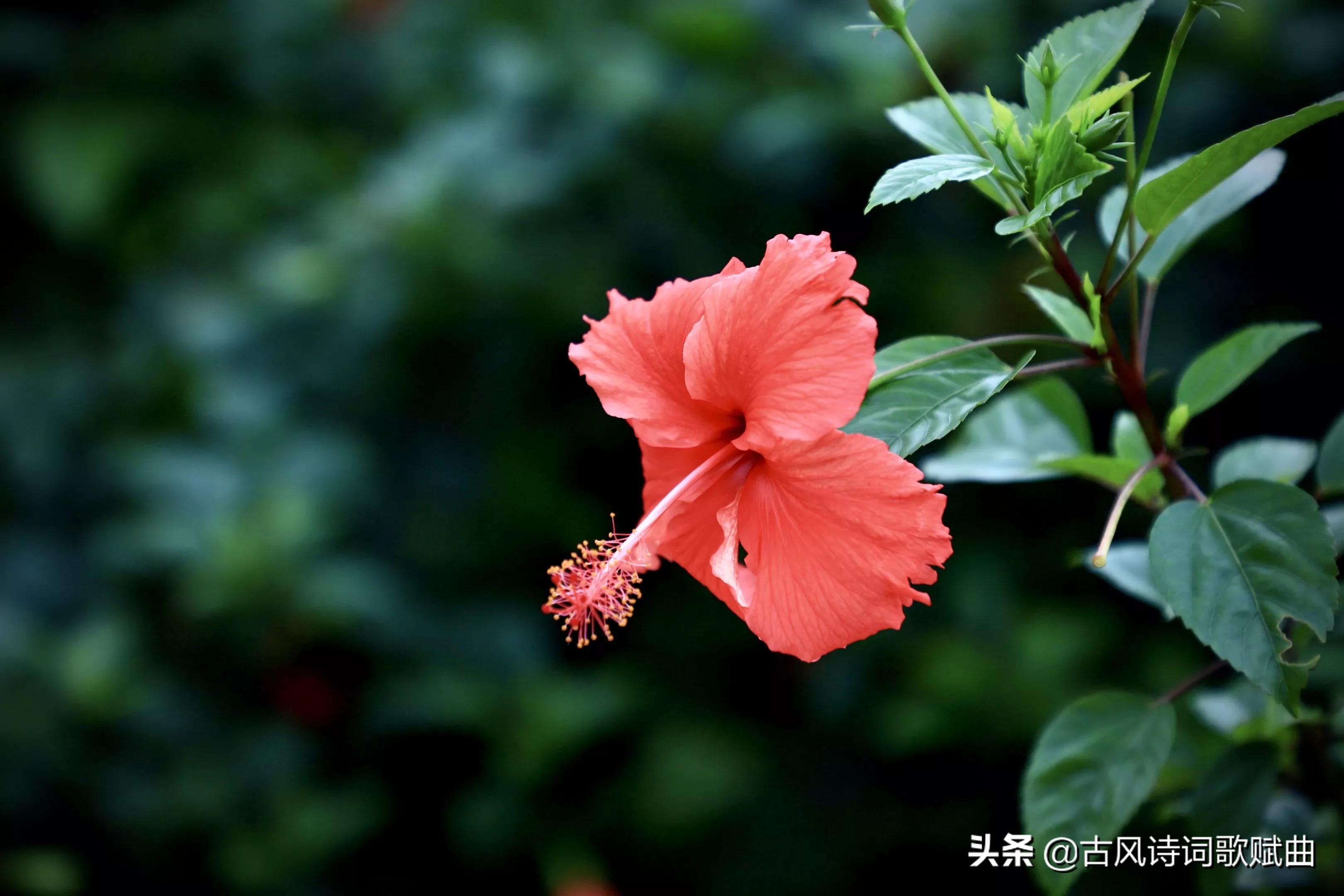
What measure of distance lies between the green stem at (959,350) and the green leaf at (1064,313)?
0.04 metres

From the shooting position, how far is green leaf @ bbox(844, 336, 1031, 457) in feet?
2.24

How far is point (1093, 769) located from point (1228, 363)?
0.33 m

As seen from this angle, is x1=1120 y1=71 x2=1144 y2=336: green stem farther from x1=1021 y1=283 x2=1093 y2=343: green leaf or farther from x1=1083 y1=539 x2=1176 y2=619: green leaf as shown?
x1=1083 y1=539 x2=1176 y2=619: green leaf

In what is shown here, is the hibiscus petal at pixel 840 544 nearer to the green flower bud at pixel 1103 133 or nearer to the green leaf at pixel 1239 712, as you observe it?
the green flower bud at pixel 1103 133

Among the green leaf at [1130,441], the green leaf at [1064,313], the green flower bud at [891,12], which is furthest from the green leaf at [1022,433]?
the green flower bud at [891,12]

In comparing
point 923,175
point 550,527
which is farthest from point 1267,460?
point 550,527

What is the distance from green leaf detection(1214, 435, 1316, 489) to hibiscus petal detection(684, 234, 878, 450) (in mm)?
470

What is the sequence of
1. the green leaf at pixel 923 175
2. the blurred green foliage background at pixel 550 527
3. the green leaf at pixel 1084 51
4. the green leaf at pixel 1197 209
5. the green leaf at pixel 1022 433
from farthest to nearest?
1. the blurred green foliage background at pixel 550 527
2. the green leaf at pixel 1022 433
3. the green leaf at pixel 1197 209
4. the green leaf at pixel 1084 51
5. the green leaf at pixel 923 175

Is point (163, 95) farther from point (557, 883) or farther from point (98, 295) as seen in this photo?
point (557, 883)

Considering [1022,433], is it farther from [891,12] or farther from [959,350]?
[891,12]

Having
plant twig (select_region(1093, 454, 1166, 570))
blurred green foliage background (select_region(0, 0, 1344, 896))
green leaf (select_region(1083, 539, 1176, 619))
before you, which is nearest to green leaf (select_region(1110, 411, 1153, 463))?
plant twig (select_region(1093, 454, 1166, 570))

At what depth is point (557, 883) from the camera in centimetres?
197

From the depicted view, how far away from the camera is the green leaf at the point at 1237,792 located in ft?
2.70

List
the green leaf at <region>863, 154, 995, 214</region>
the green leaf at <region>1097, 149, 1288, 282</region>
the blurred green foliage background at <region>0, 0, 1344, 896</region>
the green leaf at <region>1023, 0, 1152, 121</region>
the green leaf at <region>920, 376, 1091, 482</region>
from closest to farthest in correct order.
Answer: the green leaf at <region>863, 154, 995, 214</region> → the green leaf at <region>1023, 0, 1152, 121</region> → the green leaf at <region>1097, 149, 1288, 282</region> → the green leaf at <region>920, 376, 1091, 482</region> → the blurred green foliage background at <region>0, 0, 1344, 896</region>
